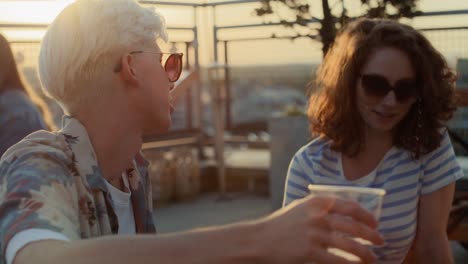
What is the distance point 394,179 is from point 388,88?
12.6 inches

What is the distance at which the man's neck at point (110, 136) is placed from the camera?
1.71 m

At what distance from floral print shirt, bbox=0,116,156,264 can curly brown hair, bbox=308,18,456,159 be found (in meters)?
1.11

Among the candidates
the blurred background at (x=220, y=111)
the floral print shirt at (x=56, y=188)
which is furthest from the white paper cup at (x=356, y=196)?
the blurred background at (x=220, y=111)

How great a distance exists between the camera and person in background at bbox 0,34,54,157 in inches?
132

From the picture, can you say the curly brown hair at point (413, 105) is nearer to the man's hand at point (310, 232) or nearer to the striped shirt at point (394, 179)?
the striped shirt at point (394, 179)

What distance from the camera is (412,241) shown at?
7.77 feet

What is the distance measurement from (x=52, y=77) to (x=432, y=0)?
3.66 meters

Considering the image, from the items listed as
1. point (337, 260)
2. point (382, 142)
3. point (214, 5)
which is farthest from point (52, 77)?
point (214, 5)

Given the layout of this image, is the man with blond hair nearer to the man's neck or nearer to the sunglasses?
the man's neck

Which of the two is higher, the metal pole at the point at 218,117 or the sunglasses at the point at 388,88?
the sunglasses at the point at 388,88

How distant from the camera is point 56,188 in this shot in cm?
140

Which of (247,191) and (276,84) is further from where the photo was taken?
(276,84)

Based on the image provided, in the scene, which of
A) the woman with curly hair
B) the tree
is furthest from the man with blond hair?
the tree

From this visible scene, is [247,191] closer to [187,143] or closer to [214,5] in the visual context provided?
[187,143]
